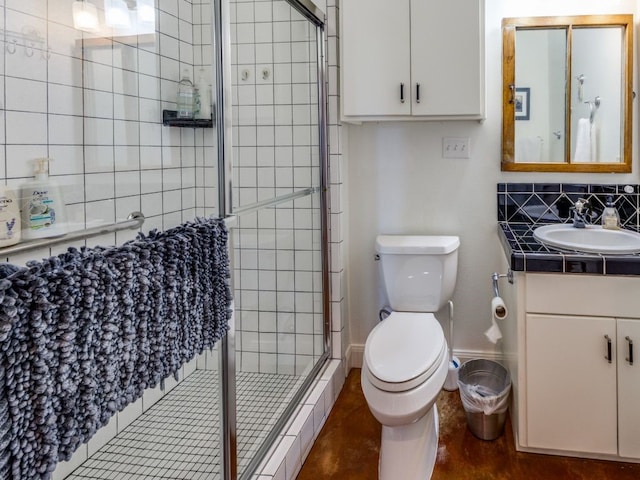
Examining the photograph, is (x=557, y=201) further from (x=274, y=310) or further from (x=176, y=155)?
(x=176, y=155)

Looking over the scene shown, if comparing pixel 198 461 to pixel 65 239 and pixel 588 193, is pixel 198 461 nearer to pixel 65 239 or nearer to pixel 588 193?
pixel 65 239

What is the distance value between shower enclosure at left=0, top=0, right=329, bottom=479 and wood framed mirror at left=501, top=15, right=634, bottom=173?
42.6 inches

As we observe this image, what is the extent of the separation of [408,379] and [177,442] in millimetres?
765

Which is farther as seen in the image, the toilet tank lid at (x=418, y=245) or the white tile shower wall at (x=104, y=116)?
the toilet tank lid at (x=418, y=245)

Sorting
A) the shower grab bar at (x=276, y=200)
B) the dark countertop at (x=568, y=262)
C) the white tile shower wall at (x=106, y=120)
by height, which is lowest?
the dark countertop at (x=568, y=262)

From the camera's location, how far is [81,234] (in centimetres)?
123

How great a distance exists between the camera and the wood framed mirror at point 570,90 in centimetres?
244

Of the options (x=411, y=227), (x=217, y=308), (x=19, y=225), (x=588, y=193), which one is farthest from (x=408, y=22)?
(x=19, y=225)

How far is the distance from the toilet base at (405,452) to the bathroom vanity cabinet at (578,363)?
436 millimetres

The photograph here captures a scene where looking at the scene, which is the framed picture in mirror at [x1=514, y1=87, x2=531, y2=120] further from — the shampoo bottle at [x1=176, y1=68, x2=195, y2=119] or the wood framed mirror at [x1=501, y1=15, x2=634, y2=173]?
the shampoo bottle at [x1=176, y1=68, x2=195, y2=119]

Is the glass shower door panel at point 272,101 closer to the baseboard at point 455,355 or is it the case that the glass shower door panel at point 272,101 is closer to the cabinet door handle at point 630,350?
the baseboard at point 455,355

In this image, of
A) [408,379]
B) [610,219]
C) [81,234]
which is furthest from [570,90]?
[81,234]

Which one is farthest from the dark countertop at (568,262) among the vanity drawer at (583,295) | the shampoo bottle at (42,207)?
the shampoo bottle at (42,207)

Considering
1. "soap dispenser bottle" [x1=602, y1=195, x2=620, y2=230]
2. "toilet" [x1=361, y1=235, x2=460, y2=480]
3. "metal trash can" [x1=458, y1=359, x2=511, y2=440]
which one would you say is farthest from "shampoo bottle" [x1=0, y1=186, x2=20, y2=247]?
"soap dispenser bottle" [x1=602, y1=195, x2=620, y2=230]
